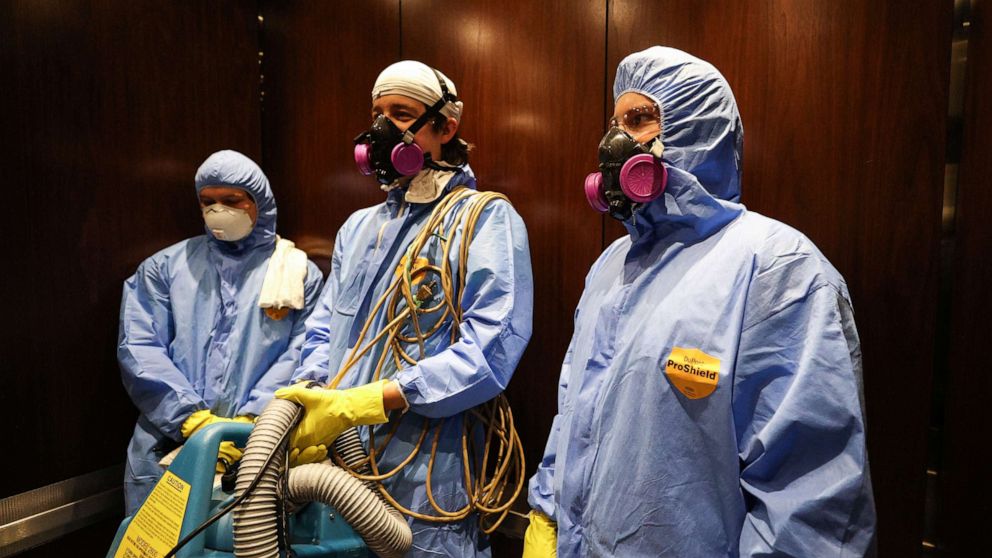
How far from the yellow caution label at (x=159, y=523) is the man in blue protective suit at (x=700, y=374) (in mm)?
679

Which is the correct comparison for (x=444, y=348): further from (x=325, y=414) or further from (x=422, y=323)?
(x=325, y=414)

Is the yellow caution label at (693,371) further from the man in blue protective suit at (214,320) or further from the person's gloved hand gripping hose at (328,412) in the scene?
the man in blue protective suit at (214,320)

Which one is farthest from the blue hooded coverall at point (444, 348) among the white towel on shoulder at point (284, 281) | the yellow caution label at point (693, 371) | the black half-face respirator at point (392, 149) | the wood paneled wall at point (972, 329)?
the wood paneled wall at point (972, 329)

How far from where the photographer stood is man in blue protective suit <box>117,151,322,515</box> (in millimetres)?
2053

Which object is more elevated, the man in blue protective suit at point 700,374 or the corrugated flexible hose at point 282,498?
the man in blue protective suit at point 700,374

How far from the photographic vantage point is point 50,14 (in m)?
2.03

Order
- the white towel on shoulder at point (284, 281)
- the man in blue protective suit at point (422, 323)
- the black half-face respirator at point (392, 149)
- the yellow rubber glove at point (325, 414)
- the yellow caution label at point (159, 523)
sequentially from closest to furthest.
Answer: the yellow caution label at point (159, 523) < the yellow rubber glove at point (325, 414) < the man in blue protective suit at point (422, 323) < the black half-face respirator at point (392, 149) < the white towel on shoulder at point (284, 281)

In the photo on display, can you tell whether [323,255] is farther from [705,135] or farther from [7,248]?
[705,135]

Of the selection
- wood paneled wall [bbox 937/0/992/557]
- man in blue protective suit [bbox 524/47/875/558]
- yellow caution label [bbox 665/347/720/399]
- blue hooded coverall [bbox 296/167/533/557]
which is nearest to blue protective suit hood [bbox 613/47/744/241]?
man in blue protective suit [bbox 524/47/875/558]

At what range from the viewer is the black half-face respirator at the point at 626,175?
40.1 inches

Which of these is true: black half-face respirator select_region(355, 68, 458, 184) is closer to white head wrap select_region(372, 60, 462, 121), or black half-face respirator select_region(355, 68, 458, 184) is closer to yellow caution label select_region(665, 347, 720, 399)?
white head wrap select_region(372, 60, 462, 121)

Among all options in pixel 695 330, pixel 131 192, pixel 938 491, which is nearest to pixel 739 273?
pixel 695 330

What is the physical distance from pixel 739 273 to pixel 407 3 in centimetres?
176

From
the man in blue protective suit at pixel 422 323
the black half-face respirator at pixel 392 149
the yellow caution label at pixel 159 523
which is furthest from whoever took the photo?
the black half-face respirator at pixel 392 149
